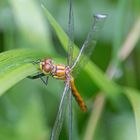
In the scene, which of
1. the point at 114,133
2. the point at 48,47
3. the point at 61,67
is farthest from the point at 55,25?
the point at 114,133

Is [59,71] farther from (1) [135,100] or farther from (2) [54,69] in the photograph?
(1) [135,100]

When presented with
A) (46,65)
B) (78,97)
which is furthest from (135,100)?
(46,65)

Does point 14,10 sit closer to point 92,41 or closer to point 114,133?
point 92,41

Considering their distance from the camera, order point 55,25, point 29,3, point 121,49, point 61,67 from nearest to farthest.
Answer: point 55,25 → point 61,67 → point 29,3 → point 121,49

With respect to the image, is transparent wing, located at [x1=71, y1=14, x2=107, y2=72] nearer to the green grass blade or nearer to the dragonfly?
the dragonfly

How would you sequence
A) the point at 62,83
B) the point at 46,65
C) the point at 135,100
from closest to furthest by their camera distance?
the point at 46,65 → the point at 135,100 → the point at 62,83

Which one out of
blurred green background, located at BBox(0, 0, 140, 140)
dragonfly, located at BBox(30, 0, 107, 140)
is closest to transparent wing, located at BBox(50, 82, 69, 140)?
dragonfly, located at BBox(30, 0, 107, 140)

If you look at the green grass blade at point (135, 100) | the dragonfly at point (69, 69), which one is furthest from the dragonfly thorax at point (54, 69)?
the green grass blade at point (135, 100)
